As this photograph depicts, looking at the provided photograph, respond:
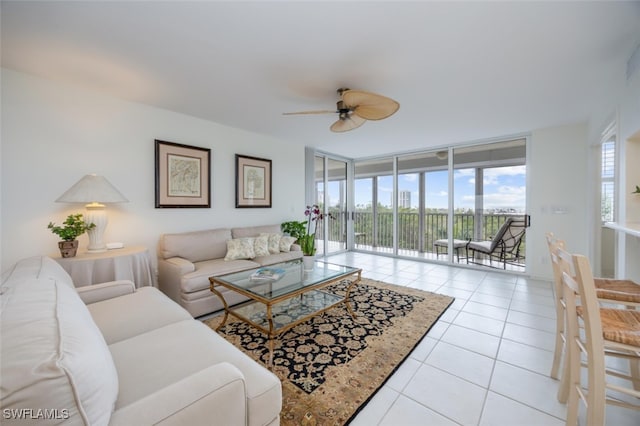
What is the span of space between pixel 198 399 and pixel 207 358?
408 millimetres

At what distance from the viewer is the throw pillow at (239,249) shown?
10.9ft

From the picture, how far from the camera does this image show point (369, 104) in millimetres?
2215

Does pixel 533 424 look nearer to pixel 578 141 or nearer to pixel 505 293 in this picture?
pixel 505 293

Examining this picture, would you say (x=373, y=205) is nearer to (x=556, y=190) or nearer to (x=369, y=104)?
(x=556, y=190)

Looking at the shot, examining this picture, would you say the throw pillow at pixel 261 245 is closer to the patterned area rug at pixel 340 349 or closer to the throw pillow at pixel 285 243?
the throw pillow at pixel 285 243

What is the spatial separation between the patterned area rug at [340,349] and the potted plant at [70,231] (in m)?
1.45

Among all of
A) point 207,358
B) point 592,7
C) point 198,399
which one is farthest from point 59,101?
point 592,7

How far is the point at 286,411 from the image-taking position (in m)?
1.46

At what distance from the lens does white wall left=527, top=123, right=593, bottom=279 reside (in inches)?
143

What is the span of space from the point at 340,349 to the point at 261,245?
1964mm

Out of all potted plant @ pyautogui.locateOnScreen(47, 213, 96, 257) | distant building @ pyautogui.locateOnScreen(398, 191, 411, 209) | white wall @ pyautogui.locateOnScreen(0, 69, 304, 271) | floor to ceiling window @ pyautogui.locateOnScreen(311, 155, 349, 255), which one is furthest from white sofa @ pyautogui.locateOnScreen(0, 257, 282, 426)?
distant building @ pyautogui.locateOnScreen(398, 191, 411, 209)

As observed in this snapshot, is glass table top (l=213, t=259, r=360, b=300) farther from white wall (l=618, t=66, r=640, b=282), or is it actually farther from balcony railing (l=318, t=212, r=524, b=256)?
balcony railing (l=318, t=212, r=524, b=256)

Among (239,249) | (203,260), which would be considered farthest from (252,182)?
(203,260)

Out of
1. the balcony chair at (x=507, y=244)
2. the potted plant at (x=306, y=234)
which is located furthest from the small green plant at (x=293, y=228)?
the balcony chair at (x=507, y=244)
